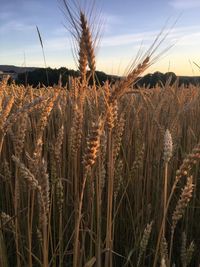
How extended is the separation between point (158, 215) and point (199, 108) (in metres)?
1.20

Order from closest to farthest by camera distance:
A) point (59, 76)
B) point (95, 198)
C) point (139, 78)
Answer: point (139, 78) < point (95, 198) < point (59, 76)

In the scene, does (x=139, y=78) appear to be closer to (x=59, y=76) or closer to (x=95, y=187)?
(x=95, y=187)

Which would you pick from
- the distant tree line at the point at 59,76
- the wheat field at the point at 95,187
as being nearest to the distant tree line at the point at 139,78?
the distant tree line at the point at 59,76

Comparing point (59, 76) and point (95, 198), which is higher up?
point (59, 76)

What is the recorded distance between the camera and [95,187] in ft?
5.65

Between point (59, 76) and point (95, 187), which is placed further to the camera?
point (59, 76)

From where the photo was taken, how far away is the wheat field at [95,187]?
964mm

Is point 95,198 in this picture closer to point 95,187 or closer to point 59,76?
point 95,187

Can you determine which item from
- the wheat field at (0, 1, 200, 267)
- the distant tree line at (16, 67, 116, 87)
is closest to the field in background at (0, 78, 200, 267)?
the wheat field at (0, 1, 200, 267)

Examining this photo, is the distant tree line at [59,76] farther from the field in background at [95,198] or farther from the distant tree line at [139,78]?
the field in background at [95,198]

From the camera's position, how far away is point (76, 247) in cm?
103

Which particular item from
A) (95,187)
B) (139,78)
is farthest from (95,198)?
(139,78)

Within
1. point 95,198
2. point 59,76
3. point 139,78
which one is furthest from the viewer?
point 59,76

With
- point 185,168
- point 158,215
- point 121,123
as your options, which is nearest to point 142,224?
point 158,215
